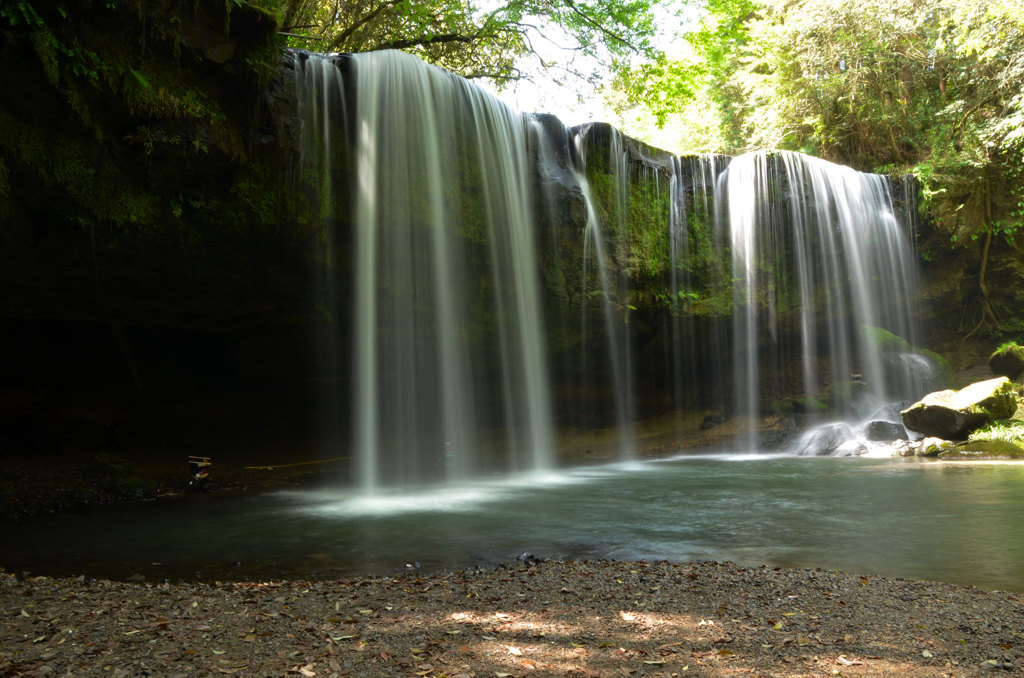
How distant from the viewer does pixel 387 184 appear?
10727 millimetres

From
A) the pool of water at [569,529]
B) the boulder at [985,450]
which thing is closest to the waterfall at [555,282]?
the boulder at [985,450]

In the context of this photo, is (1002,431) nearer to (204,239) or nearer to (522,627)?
(522,627)

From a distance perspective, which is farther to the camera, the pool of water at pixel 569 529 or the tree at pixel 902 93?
the tree at pixel 902 93

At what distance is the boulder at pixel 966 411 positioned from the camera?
13.5 m

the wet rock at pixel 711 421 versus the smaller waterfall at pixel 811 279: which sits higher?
the smaller waterfall at pixel 811 279

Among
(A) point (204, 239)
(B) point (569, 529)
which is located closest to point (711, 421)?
(B) point (569, 529)

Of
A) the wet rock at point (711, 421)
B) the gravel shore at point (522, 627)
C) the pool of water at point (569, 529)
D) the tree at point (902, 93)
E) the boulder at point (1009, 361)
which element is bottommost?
the pool of water at point (569, 529)

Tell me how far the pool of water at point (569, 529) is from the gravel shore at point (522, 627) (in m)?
0.82

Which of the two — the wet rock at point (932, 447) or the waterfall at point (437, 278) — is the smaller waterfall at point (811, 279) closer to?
the wet rock at point (932, 447)

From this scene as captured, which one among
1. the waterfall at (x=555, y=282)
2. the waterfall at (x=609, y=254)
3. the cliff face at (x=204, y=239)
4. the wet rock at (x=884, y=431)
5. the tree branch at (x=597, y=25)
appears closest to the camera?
the cliff face at (x=204, y=239)

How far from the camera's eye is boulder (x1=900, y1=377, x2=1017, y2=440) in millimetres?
13523

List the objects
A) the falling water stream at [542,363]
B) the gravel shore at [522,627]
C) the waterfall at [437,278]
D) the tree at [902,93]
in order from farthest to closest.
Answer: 1. the tree at [902,93]
2. the waterfall at [437,278]
3. the falling water stream at [542,363]
4. the gravel shore at [522,627]

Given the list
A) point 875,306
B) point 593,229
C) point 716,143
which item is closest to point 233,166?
point 593,229

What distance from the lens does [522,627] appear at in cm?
354
